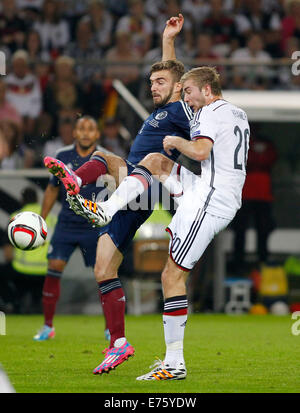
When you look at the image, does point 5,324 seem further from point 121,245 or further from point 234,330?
point 121,245

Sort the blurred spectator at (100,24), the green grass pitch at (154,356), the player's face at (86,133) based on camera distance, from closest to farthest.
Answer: the green grass pitch at (154,356) < the player's face at (86,133) < the blurred spectator at (100,24)

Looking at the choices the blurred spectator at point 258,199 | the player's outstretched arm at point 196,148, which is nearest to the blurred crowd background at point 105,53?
the blurred spectator at point 258,199

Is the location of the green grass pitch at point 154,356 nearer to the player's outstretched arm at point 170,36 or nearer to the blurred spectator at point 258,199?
the blurred spectator at point 258,199

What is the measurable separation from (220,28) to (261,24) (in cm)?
105

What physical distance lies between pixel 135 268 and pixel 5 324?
2670 mm

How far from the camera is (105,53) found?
1702cm

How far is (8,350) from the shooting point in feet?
30.3

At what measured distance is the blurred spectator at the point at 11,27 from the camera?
54.8 ft

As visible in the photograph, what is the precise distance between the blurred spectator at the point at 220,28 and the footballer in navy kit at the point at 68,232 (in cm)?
724

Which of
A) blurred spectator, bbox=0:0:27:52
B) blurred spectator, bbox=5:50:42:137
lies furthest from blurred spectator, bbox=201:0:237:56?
blurred spectator, bbox=5:50:42:137

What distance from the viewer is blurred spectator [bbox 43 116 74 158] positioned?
48.0ft

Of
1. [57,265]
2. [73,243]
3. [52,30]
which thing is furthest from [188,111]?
[52,30]

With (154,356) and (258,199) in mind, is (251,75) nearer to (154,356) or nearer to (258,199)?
(258,199)
